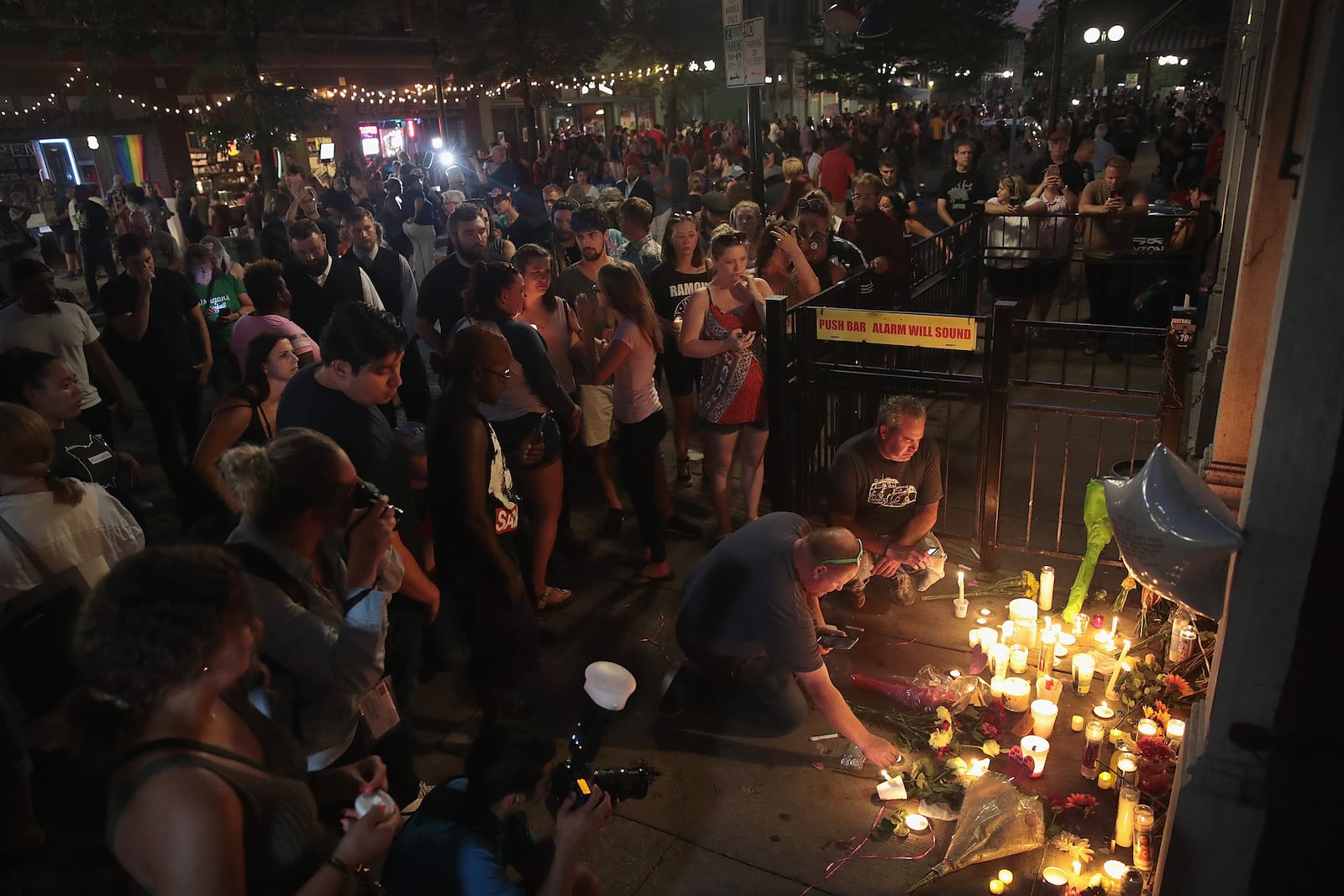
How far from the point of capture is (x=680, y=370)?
21.0ft

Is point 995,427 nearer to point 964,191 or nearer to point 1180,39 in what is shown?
point 964,191

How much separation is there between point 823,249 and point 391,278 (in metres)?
3.41

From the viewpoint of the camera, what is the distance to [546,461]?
4.77 metres

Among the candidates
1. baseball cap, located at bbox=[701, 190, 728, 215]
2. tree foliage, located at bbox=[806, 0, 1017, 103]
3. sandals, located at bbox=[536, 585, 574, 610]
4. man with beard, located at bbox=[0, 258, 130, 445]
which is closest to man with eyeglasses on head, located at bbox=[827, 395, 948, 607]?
sandals, located at bbox=[536, 585, 574, 610]

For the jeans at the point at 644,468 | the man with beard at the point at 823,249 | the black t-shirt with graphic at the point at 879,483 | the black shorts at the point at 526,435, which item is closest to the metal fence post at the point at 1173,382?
the black t-shirt with graphic at the point at 879,483

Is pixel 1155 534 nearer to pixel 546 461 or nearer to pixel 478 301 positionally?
pixel 546 461

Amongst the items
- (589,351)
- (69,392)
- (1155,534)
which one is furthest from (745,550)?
(69,392)

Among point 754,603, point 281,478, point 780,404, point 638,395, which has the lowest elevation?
point 754,603

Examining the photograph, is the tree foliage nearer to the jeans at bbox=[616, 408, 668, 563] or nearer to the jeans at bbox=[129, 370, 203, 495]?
the jeans at bbox=[129, 370, 203, 495]

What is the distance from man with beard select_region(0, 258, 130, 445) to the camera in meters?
5.47

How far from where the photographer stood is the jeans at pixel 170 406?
21.4 feet

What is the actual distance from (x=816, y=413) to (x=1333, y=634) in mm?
3317

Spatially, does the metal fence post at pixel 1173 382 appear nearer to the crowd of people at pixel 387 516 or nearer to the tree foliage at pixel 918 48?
the crowd of people at pixel 387 516

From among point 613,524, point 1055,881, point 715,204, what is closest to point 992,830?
point 1055,881
